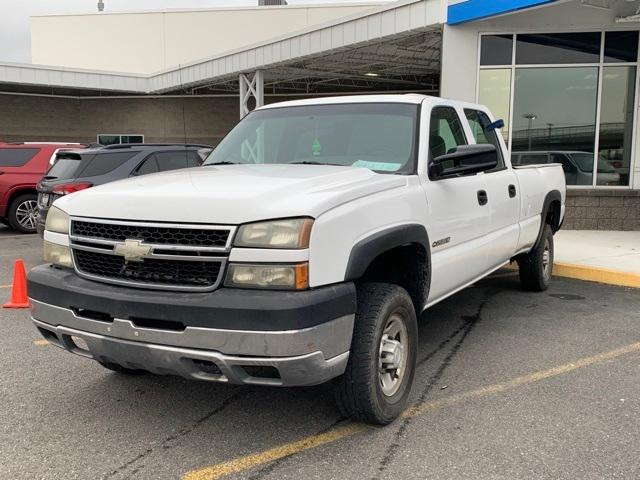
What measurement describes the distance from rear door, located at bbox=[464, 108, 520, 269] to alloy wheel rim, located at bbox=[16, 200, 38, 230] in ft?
32.7

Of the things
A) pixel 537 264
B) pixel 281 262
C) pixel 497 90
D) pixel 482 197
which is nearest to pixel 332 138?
pixel 482 197

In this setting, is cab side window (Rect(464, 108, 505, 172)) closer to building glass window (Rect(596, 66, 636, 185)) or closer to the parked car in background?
the parked car in background

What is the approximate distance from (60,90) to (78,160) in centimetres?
1787

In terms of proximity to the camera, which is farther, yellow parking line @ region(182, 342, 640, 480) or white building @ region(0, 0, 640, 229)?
white building @ region(0, 0, 640, 229)

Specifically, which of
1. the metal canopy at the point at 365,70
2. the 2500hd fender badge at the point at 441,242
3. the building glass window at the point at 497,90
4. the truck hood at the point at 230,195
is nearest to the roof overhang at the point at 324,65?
the metal canopy at the point at 365,70

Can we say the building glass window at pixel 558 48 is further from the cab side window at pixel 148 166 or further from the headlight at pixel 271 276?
the headlight at pixel 271 276

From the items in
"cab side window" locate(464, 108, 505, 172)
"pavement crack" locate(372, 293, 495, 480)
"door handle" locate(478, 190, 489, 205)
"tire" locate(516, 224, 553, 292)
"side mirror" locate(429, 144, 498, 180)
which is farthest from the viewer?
"tire" locate(516, 224, 553, 292)

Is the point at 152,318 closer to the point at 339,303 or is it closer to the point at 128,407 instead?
the point at 339,303

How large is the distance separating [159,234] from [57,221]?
2.87 feet

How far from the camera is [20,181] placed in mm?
11953

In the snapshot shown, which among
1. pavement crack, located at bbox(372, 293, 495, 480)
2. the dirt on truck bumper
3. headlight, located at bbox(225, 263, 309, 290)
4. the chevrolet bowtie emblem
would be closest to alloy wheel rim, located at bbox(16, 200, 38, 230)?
pavement crack, located at bbox(372, 293, 495, 480)

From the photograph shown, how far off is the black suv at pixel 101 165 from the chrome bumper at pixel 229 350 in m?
5.68

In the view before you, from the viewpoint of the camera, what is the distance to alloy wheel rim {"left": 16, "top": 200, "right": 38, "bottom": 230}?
40.0 feet

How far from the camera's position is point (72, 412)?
3631 mm
